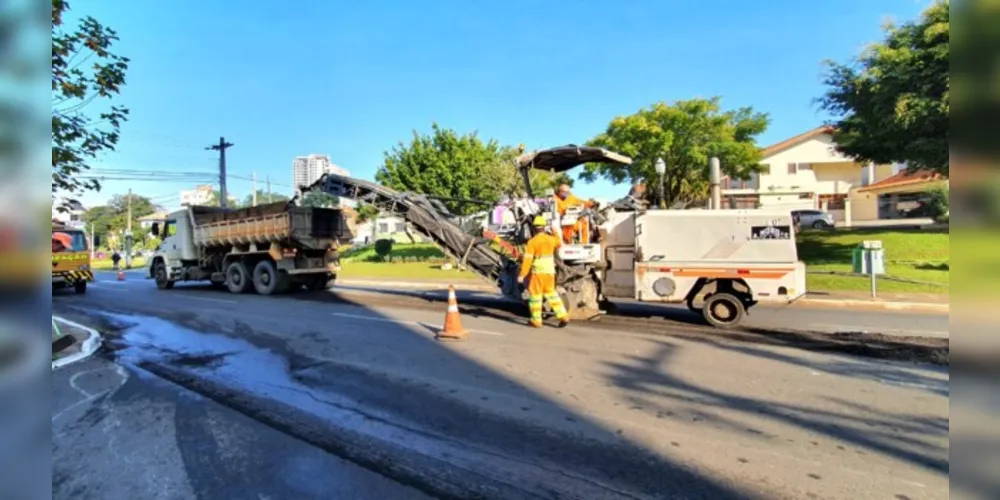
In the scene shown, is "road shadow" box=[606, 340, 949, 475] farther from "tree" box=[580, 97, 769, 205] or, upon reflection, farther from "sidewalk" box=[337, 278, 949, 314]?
"tree" box=[580, 97, 769, 205]

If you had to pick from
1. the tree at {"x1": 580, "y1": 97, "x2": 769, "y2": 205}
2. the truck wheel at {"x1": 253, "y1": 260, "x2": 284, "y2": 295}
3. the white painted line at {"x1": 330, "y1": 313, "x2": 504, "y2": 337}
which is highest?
the tree at {"x1": 580, "y1": 97, "x2": 769, "y2": 205}

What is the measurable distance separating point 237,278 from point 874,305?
16455 mm

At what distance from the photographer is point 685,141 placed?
92.2 feet

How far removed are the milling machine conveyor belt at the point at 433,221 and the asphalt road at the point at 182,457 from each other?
685 cm

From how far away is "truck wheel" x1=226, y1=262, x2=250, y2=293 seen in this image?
16609 mm

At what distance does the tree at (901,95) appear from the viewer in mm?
13812

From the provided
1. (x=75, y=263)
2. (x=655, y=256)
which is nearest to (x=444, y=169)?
(x=75, y=263)

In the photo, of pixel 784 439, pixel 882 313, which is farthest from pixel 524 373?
pixel 882 313

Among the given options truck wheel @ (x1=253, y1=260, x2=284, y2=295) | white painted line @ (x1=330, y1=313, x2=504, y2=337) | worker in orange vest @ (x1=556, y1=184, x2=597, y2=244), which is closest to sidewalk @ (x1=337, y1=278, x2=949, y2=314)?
worker in orange vest @ (x1=556, y1=184, x2=597, y2=244)

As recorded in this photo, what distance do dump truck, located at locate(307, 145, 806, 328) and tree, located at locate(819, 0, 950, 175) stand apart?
6119 mm

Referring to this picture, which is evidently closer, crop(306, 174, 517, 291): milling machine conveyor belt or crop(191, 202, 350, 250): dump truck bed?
crop(306, 174, 517, 291): milling machine conveyor belt

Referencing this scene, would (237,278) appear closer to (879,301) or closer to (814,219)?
(879,301)

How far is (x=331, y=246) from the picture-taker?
1670 cm

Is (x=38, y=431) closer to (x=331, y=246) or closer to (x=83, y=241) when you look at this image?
(x=331, y=246)
